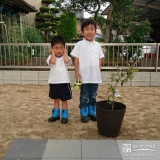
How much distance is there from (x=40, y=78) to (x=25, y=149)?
3569 millimetres

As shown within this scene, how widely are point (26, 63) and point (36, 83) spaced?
795mm

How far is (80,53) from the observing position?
9.82 ft

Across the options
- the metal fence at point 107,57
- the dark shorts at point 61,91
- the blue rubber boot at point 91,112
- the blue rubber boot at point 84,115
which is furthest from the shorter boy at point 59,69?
the metal fence at point 107,57

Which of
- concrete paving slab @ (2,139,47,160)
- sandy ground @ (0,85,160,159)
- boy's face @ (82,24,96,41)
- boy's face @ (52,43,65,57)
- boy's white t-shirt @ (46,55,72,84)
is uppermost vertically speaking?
boy's face @ (82,24,96,41)

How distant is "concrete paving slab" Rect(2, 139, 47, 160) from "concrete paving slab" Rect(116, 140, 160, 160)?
96 cm

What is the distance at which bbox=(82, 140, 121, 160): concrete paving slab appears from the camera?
2.18 meters

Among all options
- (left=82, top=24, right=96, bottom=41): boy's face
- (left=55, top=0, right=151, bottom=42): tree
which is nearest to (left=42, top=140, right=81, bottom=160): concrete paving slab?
(left=82, top=24, right=96, bottom=41): boy's face

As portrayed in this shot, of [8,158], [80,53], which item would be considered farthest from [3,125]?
[80,53]

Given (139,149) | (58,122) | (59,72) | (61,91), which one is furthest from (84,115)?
(139,149)

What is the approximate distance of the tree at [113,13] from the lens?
22.1 feet

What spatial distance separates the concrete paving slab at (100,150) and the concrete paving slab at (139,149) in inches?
3.0

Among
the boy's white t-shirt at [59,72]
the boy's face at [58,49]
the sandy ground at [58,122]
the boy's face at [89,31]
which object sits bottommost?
the sandy ground at [58,122]

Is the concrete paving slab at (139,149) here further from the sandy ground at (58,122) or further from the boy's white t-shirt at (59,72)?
the boy's white t-shirt at (59,72)

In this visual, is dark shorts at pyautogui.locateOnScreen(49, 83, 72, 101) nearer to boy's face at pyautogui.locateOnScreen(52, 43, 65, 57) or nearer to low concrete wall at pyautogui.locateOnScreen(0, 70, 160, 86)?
boy's face at pyautogui.locateOnScreen(52, 43, 65, 57)
